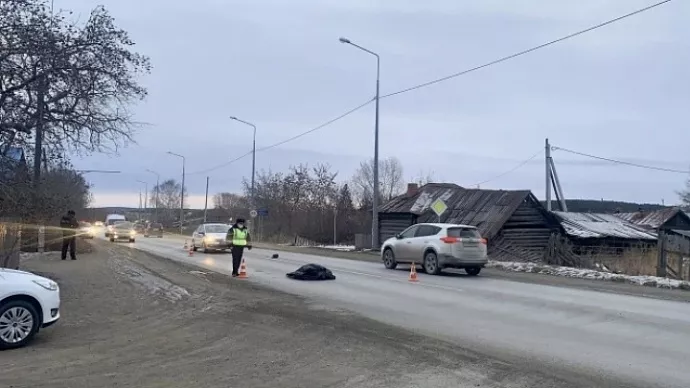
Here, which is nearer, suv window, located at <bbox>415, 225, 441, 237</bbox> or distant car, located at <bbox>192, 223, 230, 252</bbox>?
suv window, located at <bbox>415, 225, 441, 237</bbox>

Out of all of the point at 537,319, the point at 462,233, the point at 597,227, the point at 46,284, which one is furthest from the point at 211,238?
the point at 597,227

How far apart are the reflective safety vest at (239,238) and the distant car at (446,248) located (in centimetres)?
587

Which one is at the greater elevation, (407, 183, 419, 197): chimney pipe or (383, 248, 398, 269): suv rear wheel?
(407, 183, 419, 197): chimney pipe

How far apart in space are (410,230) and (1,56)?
13.3 meters

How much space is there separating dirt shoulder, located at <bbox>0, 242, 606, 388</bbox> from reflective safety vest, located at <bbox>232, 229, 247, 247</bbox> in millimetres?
4770

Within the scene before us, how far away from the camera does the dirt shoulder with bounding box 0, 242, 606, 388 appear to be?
22.6ft

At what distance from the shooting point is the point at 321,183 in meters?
60.5

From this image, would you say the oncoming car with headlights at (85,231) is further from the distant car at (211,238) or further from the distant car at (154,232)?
the distant car at (154,232)

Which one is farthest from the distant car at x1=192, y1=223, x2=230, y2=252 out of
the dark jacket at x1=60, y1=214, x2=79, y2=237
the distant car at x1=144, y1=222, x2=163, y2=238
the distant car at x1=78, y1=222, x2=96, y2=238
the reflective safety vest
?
the distant car at x1=144, y1=222, x2=163, y2=238


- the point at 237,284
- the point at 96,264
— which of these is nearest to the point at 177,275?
the point at 237,284

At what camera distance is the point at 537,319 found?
37.8 feet

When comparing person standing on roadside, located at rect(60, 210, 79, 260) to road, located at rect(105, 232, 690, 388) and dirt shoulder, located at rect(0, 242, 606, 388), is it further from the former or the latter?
dirt shoulder, located at rect(0, 242, 606, 388)

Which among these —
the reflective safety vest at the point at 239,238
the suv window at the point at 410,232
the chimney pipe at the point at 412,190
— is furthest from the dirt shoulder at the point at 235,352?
the chimney pipe at the point at 412,190

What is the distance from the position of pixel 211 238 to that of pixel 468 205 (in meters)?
14.6
